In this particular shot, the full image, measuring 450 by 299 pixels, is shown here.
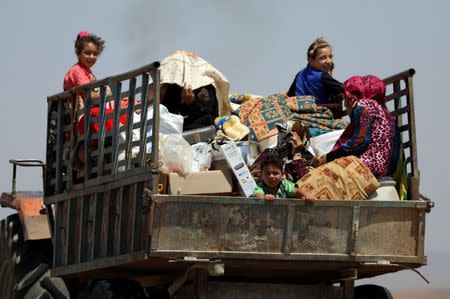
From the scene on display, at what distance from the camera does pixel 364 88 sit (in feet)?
43.0

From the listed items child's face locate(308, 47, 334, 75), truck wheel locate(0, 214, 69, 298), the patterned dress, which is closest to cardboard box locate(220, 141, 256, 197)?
the patterned dress

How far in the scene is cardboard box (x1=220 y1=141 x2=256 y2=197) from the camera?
12398mm

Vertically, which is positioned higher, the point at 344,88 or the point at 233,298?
the point at 344,88

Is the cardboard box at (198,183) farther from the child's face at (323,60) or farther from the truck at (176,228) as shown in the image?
the child's face at (323,60)

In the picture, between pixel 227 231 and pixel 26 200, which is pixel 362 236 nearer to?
pixel 227 231

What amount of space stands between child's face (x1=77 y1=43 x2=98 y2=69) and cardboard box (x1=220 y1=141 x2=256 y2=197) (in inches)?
86.1

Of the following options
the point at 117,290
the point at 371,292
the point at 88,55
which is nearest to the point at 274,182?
the point at 117,290

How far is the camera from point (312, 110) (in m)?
13.8

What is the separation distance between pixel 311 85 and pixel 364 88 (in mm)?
1330

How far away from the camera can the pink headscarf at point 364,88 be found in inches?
517

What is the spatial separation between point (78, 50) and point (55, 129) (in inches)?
33.2

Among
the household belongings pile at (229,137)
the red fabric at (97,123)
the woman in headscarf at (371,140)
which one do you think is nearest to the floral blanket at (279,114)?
the household belongings pile at (229,137)

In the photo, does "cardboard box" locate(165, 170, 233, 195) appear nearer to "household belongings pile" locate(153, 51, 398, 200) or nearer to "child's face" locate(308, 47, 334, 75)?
"household belongings pile" locate(153, 51, 398, 200)

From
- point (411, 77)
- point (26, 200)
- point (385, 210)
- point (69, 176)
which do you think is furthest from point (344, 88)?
point (26, 200)
